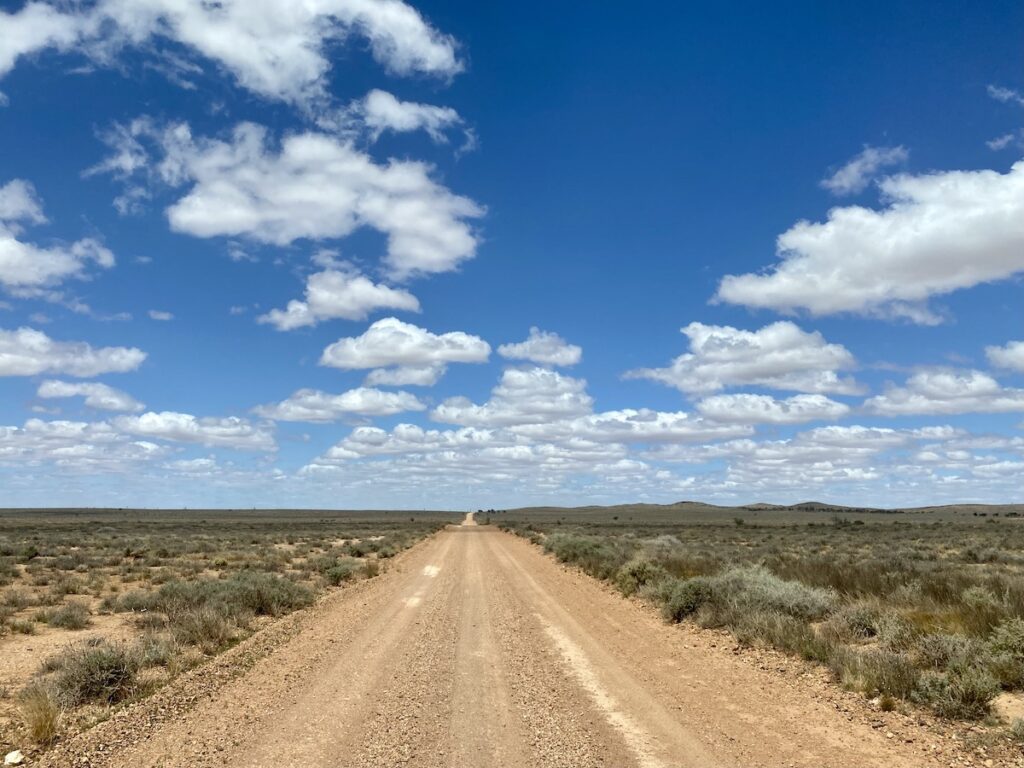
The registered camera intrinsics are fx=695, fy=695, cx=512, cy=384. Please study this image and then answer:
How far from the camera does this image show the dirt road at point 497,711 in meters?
6.89

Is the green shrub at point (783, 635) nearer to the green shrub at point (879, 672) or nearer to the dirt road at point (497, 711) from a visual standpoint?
the dirt road at point (497, 711)

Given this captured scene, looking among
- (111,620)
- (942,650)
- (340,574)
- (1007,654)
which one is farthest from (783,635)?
(340,574)

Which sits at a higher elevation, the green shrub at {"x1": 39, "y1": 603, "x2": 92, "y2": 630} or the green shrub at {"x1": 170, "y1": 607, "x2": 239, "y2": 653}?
the green shrub at {"x1": 170, "y1": 607, "x2": 239, "y2": 653}

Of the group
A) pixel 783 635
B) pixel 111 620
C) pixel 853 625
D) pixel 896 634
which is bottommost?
pixel 111 620

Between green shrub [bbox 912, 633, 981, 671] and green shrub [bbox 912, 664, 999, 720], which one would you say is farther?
green shrub [bbox 912, 633, 981, 671]

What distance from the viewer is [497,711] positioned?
8328 millimetres

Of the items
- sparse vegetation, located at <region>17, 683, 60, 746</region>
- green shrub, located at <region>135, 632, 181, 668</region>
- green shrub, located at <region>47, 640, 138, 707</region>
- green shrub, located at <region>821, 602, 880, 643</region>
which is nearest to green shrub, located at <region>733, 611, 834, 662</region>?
green shrub, located at <region>821, 602, 880, 643</region>

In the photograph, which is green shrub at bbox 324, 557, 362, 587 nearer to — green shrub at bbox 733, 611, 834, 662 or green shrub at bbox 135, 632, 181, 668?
green shrub at bbox 135, 632, 181, 668

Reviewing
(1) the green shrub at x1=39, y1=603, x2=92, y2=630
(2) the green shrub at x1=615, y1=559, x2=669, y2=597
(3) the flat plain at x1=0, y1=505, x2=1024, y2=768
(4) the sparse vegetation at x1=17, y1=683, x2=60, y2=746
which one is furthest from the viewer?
(2) the green shrub at x1=615, y1=559, x2=669, y2=597

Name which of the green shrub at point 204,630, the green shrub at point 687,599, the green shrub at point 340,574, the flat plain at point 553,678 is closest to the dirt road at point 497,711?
the flat plain at point 553,678

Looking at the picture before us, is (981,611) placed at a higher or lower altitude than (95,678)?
higher

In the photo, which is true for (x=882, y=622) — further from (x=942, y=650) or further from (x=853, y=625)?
(x=942, y=650)

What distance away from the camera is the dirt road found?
6.89m

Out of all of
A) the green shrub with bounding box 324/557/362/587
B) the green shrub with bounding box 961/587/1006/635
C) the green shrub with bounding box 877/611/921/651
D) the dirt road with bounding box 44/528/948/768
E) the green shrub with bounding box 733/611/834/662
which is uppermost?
the green shrub with bounding box 961/587/1006/635
